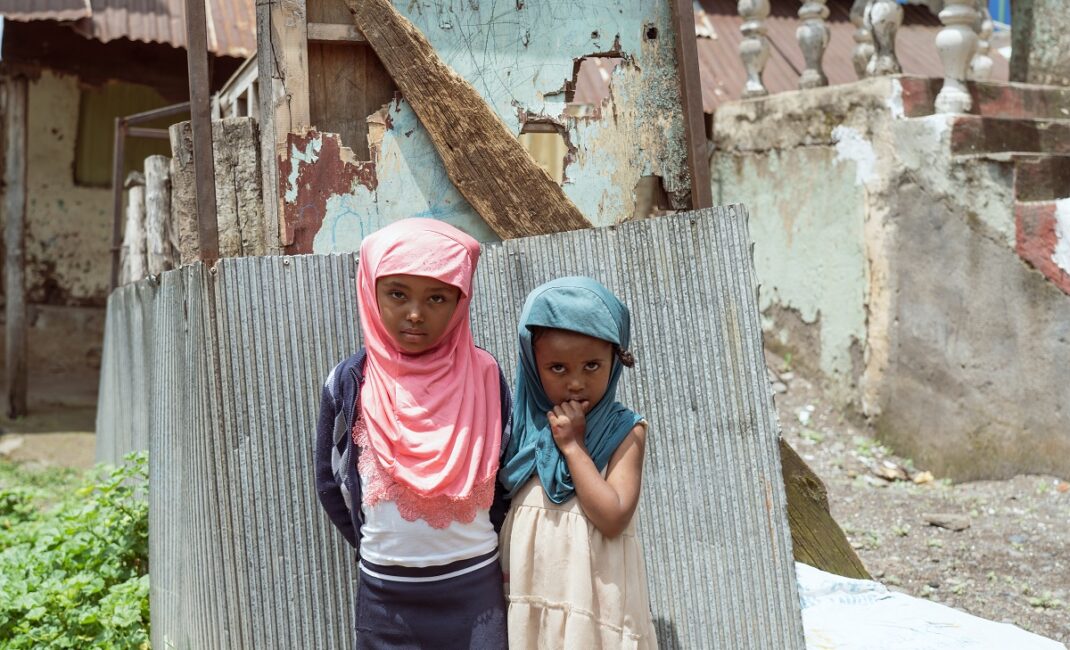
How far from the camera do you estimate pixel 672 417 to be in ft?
9.48

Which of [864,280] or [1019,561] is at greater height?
[864,280]

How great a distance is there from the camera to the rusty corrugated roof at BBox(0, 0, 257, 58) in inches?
320

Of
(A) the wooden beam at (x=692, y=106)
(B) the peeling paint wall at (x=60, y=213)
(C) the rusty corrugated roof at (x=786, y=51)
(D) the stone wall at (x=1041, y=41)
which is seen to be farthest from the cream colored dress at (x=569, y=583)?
(B) the peeling paint wall at (x=60, y=213)

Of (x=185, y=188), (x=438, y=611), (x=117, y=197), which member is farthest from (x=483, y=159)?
(x=117, y=197)

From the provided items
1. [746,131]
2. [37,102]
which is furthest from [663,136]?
[37,102]

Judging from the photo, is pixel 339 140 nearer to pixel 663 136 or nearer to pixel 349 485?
pixel 663 136

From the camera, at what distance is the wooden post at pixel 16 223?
8.93 m

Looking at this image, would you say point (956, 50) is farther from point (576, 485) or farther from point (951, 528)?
point (576, 485)

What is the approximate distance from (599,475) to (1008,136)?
4446 millimetres

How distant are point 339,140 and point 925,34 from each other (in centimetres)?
1060

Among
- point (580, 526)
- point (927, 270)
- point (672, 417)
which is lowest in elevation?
point (580, 526)

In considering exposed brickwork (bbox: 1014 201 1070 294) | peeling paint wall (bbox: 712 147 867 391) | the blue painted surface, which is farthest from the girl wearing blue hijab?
peeling paint wall (bbox: 712 147 867 391)

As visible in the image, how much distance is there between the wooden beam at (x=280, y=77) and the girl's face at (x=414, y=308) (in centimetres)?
113

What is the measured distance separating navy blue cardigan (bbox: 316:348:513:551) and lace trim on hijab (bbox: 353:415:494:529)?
2.6 inches
